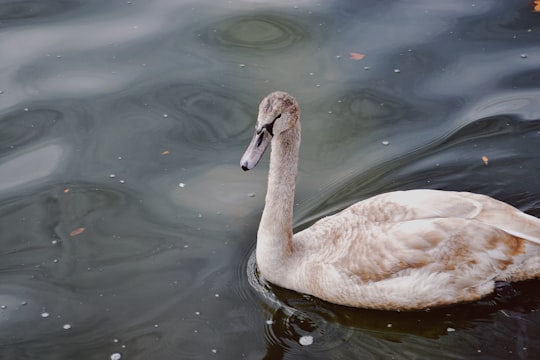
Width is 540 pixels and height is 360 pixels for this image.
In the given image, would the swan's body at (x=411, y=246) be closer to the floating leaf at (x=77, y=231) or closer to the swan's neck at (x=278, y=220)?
the swan's neck at (x=278, y=220)

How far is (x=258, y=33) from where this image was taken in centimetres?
1058

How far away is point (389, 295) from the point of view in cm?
623

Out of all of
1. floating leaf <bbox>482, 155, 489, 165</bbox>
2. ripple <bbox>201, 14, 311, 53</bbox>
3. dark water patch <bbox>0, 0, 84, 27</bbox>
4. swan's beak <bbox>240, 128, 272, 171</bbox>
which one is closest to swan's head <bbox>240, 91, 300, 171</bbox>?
swan's beak <bbox>240, 128, 272, 171</bbox>

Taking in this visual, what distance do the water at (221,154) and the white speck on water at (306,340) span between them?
1cm

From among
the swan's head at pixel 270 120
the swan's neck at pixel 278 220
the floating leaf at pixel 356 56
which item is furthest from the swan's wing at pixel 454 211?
the floating leaf at pixel 356 56

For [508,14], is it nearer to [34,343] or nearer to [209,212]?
[209,212]

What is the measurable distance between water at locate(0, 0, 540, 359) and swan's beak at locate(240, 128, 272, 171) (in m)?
1.26

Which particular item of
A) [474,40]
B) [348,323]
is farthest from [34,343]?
[474,40]

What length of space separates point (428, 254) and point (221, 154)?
9.66 ft

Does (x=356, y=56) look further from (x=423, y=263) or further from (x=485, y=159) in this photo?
(x=423, y=263)

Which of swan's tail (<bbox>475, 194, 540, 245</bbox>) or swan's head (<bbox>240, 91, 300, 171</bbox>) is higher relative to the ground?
swan's head (<bbox>240, 91, 300, 171</bbox>)

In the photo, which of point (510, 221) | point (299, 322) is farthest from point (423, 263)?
point (299, 322)

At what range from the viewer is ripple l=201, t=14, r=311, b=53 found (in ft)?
34.0

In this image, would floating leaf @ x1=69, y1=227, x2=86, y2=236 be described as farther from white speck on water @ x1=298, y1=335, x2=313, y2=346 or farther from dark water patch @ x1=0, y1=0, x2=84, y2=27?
dark water patch @ x1=0, y1=0, x2=84, y2=27
